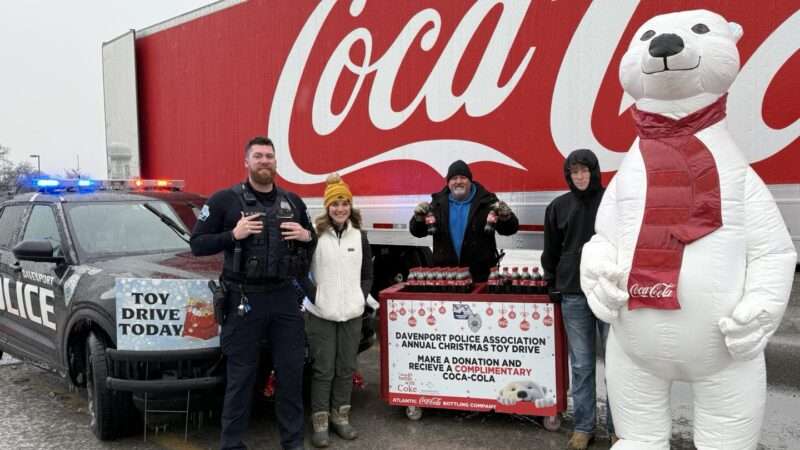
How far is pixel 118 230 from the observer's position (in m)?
4.71

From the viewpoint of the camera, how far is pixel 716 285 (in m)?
2.60

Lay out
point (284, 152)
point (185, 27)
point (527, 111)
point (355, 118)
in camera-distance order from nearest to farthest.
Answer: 1. point (527, 111)
2. point (355, 118)
3. point (284, 152)
4. point (185, 27)

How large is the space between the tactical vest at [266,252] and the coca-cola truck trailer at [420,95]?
2012 mm

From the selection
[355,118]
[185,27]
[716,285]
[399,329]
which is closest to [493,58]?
[355,118]

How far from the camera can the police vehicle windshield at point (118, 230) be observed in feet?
14.8

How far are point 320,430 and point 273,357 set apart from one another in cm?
64

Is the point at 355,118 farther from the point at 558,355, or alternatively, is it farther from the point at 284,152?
the point at 558,355

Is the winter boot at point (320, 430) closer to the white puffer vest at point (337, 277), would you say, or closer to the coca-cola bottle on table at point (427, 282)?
the white puffer vest at point (337, 277)

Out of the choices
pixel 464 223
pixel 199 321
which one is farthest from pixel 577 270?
pixel 199 321

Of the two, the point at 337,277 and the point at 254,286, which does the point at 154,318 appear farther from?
the point at 337,277

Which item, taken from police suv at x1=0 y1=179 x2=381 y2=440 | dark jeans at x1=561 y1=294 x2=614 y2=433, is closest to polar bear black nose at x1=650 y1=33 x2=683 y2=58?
dark jeans at x1=561 y1=294 x2=614 y2=433

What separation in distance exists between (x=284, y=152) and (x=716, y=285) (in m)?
4.91

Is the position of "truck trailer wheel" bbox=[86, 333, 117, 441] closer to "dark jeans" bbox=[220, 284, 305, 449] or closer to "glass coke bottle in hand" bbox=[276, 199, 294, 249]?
"dark jeans" bbox=[220, 284, 305, 449]

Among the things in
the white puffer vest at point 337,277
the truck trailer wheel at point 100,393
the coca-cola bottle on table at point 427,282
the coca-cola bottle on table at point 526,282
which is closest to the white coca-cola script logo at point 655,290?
the coca-cola bottle on table at point 526,282
